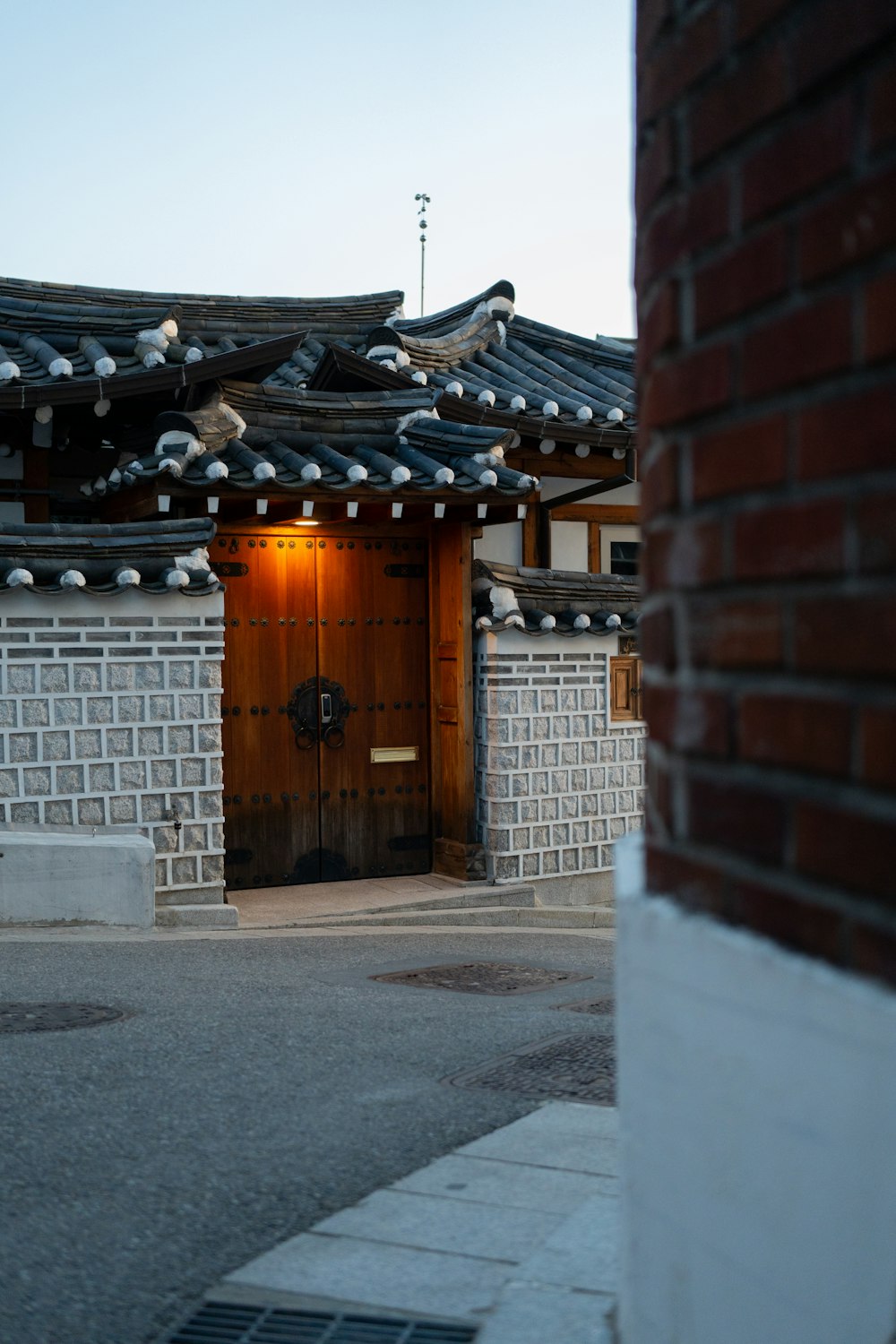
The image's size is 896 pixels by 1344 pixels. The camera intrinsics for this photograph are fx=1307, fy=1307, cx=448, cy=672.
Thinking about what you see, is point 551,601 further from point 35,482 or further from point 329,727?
point 35,482

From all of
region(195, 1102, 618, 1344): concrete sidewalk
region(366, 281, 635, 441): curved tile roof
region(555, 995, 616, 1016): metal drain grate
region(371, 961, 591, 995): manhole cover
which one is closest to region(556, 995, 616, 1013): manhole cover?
region(555, 995, 616, 1016): metal drain grate

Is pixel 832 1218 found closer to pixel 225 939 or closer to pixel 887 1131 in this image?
pixel 887 1131

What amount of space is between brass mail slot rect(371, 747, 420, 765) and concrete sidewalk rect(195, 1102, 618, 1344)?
23.7 ft

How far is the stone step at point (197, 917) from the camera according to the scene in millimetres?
8883

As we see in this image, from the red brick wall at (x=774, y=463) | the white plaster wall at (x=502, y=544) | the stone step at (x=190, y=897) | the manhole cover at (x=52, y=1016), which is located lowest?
the stone step at (x=190, y=897)

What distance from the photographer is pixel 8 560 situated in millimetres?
8617

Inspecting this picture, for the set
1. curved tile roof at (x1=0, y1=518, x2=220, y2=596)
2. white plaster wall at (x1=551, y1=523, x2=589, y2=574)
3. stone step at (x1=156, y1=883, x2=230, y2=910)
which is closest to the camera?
curved tile roof at (x1=0, y1=518, x2=220, y2=596)

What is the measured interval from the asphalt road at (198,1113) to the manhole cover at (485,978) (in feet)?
0.71

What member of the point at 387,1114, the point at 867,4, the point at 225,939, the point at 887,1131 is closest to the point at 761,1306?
the point at 887,1131

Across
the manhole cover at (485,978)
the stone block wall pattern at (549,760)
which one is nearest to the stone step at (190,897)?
the manhole cover at (485,978)

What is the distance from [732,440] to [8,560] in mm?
7744

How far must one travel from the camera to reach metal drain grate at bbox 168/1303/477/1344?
2604 millimetres

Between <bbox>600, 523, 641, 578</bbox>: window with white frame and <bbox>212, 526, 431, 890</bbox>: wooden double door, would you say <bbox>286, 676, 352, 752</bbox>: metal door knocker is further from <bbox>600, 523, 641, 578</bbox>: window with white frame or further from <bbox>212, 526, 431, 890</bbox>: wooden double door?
<bbox>600, 523, 641, 578</bbox>: window with white frame

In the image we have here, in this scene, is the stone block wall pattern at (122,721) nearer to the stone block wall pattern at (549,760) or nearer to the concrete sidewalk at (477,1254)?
the stone block wall pattern at (549,760)
